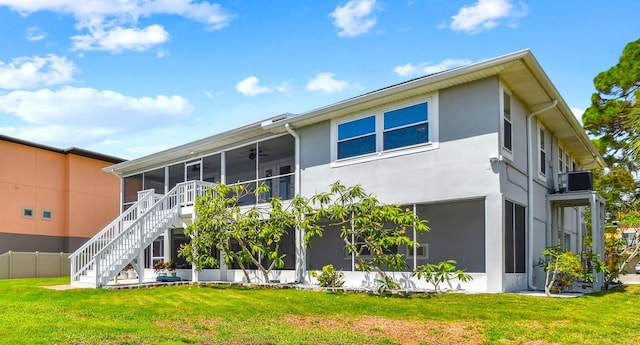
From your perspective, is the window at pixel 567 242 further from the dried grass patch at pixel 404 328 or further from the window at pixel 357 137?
the dried grass patch at pixel 404 328

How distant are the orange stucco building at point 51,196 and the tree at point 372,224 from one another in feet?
52.6

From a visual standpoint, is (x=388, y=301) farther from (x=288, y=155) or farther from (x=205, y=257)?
(x=288, y=155)

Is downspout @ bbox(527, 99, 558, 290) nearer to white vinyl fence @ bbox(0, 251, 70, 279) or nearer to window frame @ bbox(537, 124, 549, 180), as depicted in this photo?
window frame @ bbox(537, 124, 549, 180)

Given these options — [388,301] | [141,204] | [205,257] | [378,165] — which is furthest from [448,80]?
Result: [141,204]

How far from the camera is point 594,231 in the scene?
14.6m

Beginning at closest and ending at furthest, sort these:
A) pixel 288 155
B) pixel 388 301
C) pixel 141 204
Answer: pixel 388 301 → pixel 141 204 → pixel 288 155

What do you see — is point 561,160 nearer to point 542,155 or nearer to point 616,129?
point 542,155

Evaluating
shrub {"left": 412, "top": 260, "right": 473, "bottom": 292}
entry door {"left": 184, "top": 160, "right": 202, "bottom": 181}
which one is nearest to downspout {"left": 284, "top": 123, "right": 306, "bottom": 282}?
shrub {"left": 412, "top": 260, "right": 473, "bottom": 292}

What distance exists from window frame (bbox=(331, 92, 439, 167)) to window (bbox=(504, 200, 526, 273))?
7.95 ft

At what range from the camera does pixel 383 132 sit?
46.3 ft

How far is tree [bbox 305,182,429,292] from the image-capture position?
1259 cm

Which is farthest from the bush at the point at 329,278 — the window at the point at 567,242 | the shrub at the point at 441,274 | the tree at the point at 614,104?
the tree at the point at 614,104

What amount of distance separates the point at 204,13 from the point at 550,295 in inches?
416

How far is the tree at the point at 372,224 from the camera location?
1259 centimetres
